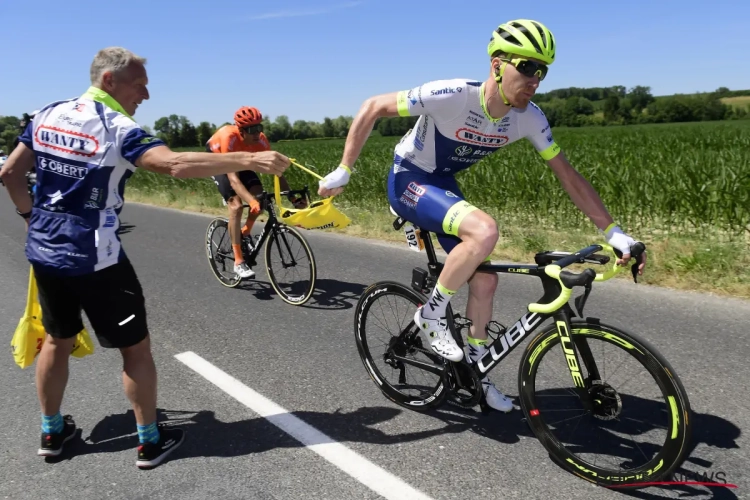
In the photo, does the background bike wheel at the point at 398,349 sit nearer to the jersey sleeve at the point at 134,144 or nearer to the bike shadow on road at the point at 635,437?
the bike shadow on road at the point at 635,437

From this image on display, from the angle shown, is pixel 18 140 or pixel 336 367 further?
pixel 336 367

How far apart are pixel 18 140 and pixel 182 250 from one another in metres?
6.73

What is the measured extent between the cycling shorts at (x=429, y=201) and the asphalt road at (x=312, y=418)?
122 cm

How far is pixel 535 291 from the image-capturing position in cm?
636

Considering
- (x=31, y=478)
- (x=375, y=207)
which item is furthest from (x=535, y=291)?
(x=375, y=207)

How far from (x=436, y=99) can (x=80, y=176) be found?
1885mm

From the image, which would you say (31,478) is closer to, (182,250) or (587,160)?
(182,250)

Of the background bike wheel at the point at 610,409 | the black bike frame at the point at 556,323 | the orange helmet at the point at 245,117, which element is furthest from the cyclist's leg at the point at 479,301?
the orange helmet at the point at 245,117

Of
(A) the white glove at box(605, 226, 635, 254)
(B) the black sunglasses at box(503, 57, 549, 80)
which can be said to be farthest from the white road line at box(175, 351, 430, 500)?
(B) the black sunglasses at box(503, 57, 549, 80)

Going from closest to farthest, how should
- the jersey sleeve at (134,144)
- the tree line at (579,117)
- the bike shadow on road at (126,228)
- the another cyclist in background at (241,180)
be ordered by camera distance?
the jersey sleeve at (134,144), the another cyclist in background at (241,180), the bike shadow on road at (126,228), the tree line at (579,117)

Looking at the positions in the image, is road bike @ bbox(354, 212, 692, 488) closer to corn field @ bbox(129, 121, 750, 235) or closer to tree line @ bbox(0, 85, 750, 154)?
corn field @ bbox(129, 121, 750, 235)

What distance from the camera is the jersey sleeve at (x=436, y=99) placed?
3271 mm

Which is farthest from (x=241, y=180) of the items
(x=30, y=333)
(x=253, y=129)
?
(x=30, y=333)

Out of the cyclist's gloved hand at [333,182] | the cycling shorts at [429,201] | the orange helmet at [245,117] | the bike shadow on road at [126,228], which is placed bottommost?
the bike shadow on road at [126,228]
